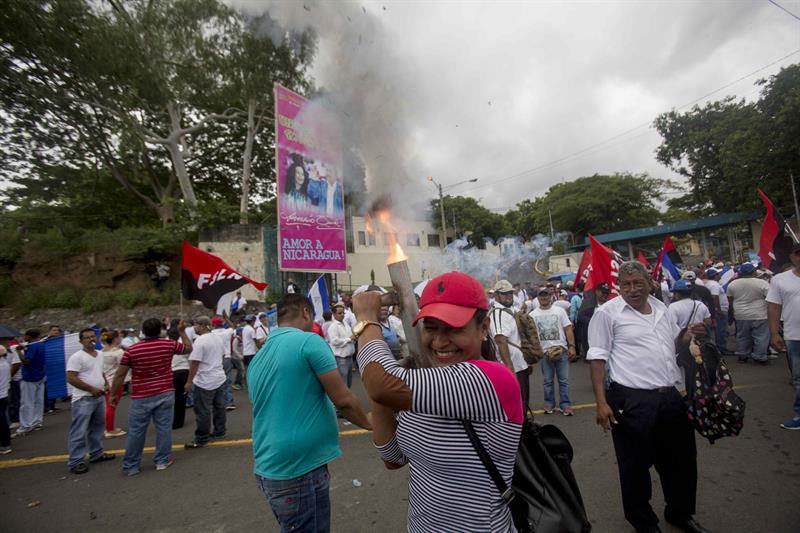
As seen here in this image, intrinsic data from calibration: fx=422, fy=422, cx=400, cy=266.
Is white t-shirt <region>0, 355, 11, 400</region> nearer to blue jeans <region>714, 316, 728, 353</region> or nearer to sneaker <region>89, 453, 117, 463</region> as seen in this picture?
sneaker <region>89, 453, 117, 463</region>

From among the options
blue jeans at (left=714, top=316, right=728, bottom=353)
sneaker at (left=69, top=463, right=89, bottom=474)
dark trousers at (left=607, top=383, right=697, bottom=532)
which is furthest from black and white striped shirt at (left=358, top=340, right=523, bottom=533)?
blue jeans at (left=714, top=316, right=728, bottom=353)

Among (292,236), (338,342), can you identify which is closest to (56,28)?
(292,236)

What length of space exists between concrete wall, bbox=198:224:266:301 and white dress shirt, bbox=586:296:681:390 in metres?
18.2

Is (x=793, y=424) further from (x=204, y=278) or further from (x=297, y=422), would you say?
(x=204, y=278)

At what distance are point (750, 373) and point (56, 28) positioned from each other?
20.9 m

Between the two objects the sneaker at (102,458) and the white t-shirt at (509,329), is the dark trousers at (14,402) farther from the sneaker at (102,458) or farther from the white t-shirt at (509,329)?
the white t-shirt at (509,329)

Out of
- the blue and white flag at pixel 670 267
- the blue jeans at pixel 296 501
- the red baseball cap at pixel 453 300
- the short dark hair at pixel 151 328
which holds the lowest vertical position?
the blue jeans at pixel 296 501

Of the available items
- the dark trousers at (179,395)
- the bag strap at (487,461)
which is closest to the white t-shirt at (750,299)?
the bag strap at (487,461)

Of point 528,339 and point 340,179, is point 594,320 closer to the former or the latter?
point 528,339

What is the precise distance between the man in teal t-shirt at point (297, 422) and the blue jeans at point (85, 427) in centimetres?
431

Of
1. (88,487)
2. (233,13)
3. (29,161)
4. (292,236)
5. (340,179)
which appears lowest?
(88,487)

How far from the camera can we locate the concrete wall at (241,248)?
19.6 metres

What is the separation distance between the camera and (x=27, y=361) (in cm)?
732

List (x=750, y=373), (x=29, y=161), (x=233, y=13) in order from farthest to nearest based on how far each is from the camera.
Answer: (x=29, y=161), (x=233, y=13), (x=750, y=373)
